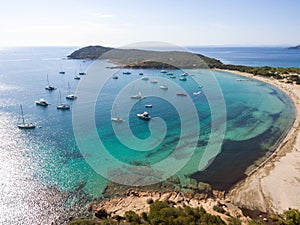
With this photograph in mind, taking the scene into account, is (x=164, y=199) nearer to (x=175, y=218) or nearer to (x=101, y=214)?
(x=175, y=218)

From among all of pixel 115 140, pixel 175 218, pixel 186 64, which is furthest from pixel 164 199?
pixel 186 64

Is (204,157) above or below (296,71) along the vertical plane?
below

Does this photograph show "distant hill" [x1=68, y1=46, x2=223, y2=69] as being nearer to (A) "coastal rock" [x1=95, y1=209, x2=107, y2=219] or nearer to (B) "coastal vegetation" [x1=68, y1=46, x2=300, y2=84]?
(B) "coastal vegetation" [x1=68, y1=46, x2=300, y2=84]

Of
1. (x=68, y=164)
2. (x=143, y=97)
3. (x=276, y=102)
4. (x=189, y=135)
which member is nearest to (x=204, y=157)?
(x=189, y=135)

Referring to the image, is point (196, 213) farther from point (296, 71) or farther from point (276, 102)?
point (296, 71)

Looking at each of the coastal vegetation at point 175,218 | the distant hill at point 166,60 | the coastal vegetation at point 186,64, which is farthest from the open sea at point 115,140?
the distant hill at point 166,60

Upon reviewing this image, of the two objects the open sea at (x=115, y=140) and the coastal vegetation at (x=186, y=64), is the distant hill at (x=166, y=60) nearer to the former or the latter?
the coastal vegetation at (x=186, y=64)

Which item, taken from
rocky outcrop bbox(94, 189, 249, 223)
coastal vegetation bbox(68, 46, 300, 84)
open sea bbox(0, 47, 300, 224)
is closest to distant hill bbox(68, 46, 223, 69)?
coastal vegetation bbox(68, 46, 300, 84)
